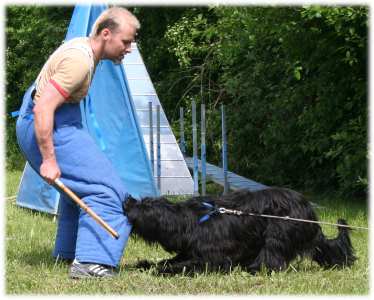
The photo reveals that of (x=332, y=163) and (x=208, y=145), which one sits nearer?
(x=332, y=163)

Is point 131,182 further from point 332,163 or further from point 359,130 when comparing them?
point 332,163

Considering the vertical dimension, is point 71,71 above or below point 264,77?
below

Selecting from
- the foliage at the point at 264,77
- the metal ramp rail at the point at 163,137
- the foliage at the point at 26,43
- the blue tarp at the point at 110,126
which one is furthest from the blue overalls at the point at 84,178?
the foliage at the point at 26,43

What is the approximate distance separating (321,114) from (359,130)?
1.19 metres

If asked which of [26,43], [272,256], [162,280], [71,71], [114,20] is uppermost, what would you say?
[26,43]

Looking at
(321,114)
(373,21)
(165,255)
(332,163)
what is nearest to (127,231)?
(165,255)

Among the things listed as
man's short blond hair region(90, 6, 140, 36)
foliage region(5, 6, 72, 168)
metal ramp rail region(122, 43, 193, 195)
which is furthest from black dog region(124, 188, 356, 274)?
foliage region(5, 6, 72, 168)

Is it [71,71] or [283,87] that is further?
[283,87]

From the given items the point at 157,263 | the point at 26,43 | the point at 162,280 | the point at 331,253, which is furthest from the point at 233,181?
the point at 26,43

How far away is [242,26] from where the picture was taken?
9.71 metres

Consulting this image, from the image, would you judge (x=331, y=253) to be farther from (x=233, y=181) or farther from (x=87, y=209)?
(x=233, y=181)

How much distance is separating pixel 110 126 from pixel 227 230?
287cm

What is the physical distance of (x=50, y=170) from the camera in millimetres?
4414

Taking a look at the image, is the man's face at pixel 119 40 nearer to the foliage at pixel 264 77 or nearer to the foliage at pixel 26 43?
the foliage at pixel 264 77
